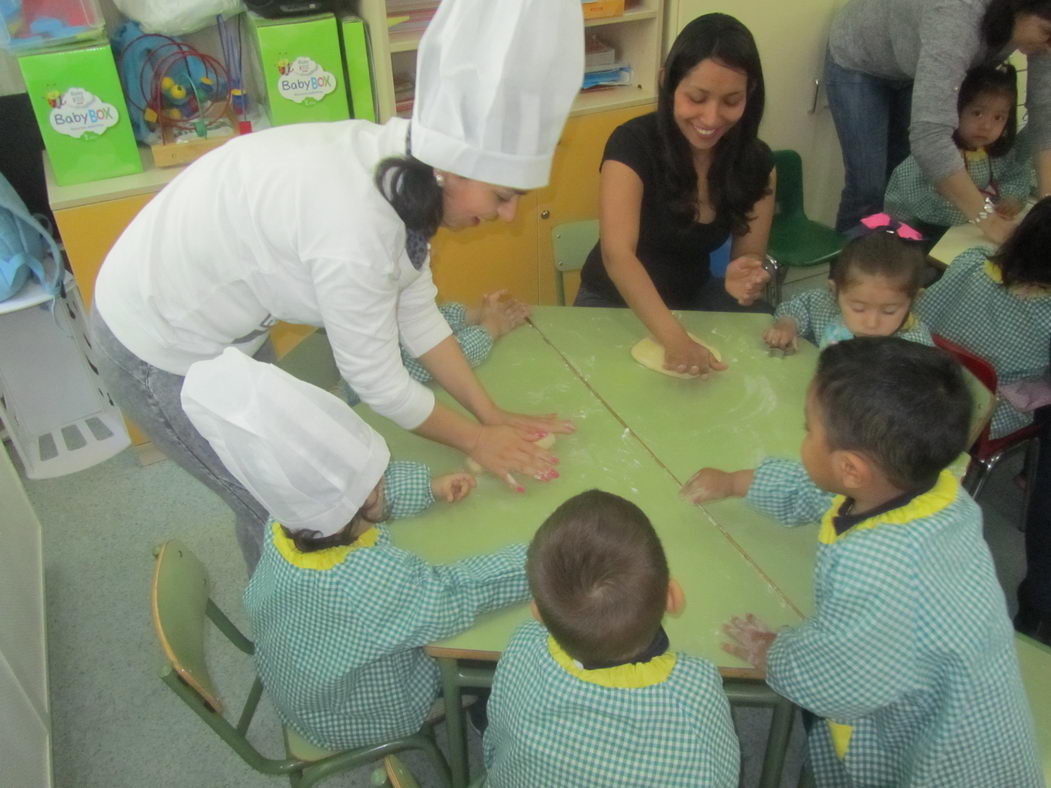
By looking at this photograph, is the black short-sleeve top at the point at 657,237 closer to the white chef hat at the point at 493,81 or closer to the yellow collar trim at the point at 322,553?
the white chef hat at the point at 493,81

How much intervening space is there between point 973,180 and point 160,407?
2.58m

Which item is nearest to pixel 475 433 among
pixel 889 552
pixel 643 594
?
pixel 643 594

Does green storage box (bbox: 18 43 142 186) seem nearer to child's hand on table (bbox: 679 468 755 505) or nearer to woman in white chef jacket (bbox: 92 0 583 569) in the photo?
woman in white chef jacket (bbox: 92 0 583 569)

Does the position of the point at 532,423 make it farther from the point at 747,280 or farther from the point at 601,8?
the point at 601,8

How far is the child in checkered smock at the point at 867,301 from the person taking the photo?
1.84 metres

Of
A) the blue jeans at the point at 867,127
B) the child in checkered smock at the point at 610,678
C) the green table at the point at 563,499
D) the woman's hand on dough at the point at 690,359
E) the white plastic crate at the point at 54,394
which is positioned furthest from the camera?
the blue jeans at the point at 867,127

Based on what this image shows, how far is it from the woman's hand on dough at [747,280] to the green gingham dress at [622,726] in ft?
3.77

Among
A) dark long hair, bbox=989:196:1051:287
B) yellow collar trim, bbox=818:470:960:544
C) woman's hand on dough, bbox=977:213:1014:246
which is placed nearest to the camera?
yellow collar trim, bbox=818:470:960:544

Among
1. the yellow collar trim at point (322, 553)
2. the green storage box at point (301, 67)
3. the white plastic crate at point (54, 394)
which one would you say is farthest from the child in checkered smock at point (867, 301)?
the white plastic crate at point (54, 394)

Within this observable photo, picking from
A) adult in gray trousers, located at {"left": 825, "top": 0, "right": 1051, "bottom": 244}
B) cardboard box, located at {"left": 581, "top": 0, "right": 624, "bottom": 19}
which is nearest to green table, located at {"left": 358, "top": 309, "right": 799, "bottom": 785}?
adult in gray trousers, located at {"left": 825, "top": 0, "right": 1051, "bottom": 244}

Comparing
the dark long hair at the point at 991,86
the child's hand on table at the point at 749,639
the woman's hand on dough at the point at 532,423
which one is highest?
the dark long hair at the point at 991,86

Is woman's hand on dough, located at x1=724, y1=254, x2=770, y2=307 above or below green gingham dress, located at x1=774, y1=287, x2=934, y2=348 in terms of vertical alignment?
above

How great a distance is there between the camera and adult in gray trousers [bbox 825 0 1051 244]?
226cm

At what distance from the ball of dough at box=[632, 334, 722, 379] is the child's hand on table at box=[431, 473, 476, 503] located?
0.55m
